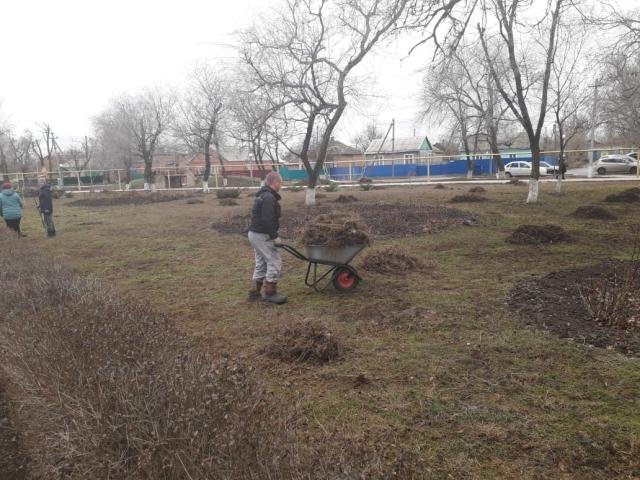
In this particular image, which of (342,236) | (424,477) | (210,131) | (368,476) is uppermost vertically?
(210,131)

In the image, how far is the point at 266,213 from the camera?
525cm

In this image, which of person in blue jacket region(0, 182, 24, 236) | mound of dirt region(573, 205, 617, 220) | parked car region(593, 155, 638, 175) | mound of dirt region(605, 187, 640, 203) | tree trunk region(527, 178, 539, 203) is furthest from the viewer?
parked car region(593, 155, 638, 175)

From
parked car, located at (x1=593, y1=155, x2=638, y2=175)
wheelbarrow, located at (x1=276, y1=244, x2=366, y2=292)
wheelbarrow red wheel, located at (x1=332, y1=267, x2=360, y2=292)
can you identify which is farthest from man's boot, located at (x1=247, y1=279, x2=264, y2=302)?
parked car, located at (x1=593, y1=155, x2=638, y2=175)

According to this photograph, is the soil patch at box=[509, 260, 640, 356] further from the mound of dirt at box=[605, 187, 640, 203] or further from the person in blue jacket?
the person in blue jacket

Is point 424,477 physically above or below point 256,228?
below

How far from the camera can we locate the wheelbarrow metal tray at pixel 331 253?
548 cm

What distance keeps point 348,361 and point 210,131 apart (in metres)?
31.0

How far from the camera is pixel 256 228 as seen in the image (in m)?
5.31

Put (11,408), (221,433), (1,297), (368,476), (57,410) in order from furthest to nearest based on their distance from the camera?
(1,297), (11,408), (57,410), (221,433), (368,476)

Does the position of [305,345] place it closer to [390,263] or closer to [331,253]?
[331,253]

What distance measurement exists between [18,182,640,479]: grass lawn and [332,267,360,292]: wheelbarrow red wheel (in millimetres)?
141

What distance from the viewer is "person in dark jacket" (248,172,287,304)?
207 inches

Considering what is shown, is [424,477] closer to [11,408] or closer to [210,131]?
[11,408]

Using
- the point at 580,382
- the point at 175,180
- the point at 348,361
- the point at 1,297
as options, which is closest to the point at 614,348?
the point at 580,382
